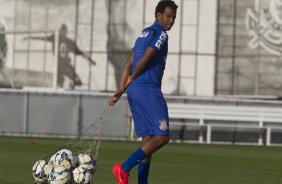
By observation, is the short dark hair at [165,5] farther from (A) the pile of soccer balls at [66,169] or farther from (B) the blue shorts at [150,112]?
(A) the pile of soccer balls at [66,169]

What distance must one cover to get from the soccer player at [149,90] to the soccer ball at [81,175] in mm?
322

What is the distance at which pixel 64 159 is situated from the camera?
11.1 metres

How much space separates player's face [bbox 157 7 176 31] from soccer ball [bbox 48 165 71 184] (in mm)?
1925

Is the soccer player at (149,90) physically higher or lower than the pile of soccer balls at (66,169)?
higher

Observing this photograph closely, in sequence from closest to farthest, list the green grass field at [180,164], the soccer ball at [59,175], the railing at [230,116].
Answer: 1. the soccer ball at [59,175]
2. the green grass field at [180,164]
3. the railing at [230,116]

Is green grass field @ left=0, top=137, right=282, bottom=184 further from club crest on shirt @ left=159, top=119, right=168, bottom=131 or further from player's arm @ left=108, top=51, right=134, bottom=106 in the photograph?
club crest on shirt @ left=159, top=119, right=168, bottom=131

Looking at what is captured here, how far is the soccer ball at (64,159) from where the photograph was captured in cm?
1102

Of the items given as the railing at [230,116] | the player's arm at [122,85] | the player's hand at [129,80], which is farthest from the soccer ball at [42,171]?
the railing at [230,116]

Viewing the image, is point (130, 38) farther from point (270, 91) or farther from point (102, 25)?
point (270, 91)

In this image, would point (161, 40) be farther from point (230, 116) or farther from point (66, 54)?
point (66, 54)

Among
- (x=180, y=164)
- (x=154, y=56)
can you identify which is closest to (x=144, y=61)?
(x=154, y=56)

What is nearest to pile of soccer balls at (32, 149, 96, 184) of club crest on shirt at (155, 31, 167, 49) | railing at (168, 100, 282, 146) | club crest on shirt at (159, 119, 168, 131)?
club crest on shirt at (159, 119, 168, 131)

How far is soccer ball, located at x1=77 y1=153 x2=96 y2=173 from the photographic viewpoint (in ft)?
36.2

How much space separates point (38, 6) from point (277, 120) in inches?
755
